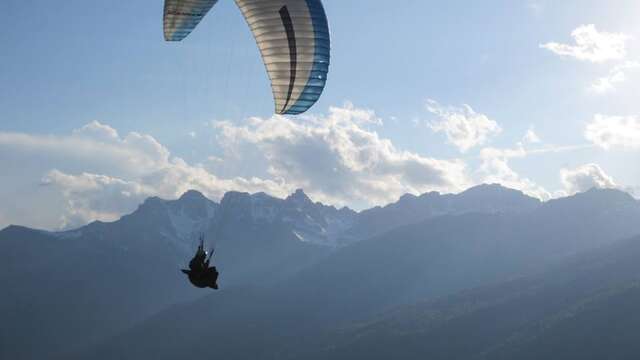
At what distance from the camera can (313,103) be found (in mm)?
34688

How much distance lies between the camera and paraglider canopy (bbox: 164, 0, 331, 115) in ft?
111

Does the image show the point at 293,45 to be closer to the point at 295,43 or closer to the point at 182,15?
the point at 295,43

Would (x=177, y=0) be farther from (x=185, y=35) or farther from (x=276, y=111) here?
(x=276, y=111)

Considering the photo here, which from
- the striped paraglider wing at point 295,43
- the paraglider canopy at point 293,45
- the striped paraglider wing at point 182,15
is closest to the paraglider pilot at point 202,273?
the paraglider canopy at point 293,45

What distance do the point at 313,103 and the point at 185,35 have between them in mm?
8853

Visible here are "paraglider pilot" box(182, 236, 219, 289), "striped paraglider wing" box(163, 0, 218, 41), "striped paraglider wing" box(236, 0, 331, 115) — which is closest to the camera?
"paraglider pilot" box(182, 236, 219, 289)

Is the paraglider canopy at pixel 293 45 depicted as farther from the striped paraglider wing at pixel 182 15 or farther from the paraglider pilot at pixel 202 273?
the paraglider pilot at pixel 202 273

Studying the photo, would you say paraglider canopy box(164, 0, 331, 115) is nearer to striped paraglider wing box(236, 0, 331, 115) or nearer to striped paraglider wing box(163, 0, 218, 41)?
striped paraglider wing box(236, 0, 331, 115)

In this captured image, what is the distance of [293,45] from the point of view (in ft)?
112

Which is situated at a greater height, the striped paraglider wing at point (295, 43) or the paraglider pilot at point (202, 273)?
the striped paraglider wing at point (295, 43)

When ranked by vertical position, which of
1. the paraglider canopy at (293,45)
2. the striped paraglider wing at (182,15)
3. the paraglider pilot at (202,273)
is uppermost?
the striped paraglider wing at (182,15)

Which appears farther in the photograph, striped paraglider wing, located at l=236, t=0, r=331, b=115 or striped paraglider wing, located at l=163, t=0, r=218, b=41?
striped paraglider wing, located at l=163, t=0, r=218, b=41

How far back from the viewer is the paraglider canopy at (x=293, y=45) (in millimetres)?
33688

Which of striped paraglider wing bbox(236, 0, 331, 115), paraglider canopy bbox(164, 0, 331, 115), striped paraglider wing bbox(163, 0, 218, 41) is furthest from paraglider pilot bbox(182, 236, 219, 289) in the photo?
striped paraglider wing bbox(163, 0, 218, 41)
